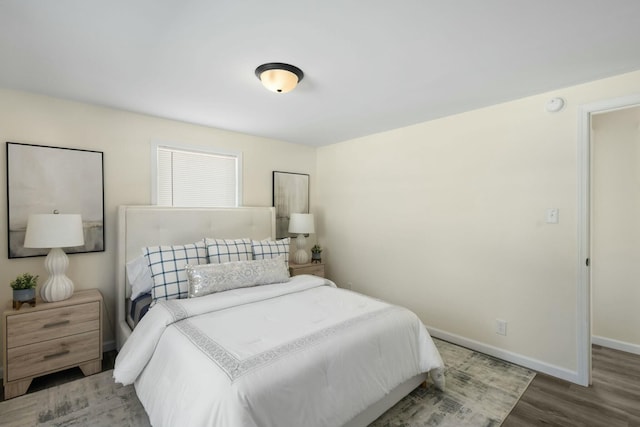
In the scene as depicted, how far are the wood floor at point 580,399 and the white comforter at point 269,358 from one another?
0.63 m

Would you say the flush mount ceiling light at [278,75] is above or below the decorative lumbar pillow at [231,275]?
above

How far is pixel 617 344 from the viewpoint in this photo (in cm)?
299

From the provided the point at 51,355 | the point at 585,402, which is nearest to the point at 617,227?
the point at 585,402

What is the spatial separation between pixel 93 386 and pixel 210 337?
4.45ft

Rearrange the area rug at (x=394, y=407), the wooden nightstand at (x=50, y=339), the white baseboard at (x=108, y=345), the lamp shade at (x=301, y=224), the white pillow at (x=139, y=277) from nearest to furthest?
1. the area rug at (x=394, y=407)
2. the wooden nightstand at (x=50, y=339)
3. the white pillow at (x=139, y=277)
4. the white baseboard at (x=108, y=345)
5. the lamp shade at (x=301, y=224)

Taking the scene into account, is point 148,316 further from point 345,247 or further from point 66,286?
point 345,247

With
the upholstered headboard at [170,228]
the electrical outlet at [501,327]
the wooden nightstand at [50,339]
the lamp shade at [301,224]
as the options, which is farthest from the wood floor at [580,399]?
the lamp shade at [301,224]

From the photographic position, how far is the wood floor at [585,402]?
1.94 meters

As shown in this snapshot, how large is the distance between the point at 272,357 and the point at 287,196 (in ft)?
9.41

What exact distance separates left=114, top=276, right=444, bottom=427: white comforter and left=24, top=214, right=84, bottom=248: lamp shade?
3.02ft

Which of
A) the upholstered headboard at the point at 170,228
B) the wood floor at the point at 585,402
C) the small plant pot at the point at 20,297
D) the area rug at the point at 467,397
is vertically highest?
the upholstered headboard at the point at 170,228

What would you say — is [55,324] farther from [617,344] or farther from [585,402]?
[617,344]

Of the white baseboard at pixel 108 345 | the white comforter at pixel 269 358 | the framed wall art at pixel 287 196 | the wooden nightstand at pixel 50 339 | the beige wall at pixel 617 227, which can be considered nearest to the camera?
the white comforter at pixel 269 358

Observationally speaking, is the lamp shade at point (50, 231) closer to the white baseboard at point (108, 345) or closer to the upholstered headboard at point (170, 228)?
the upholstered headboard at point (170, 228)
